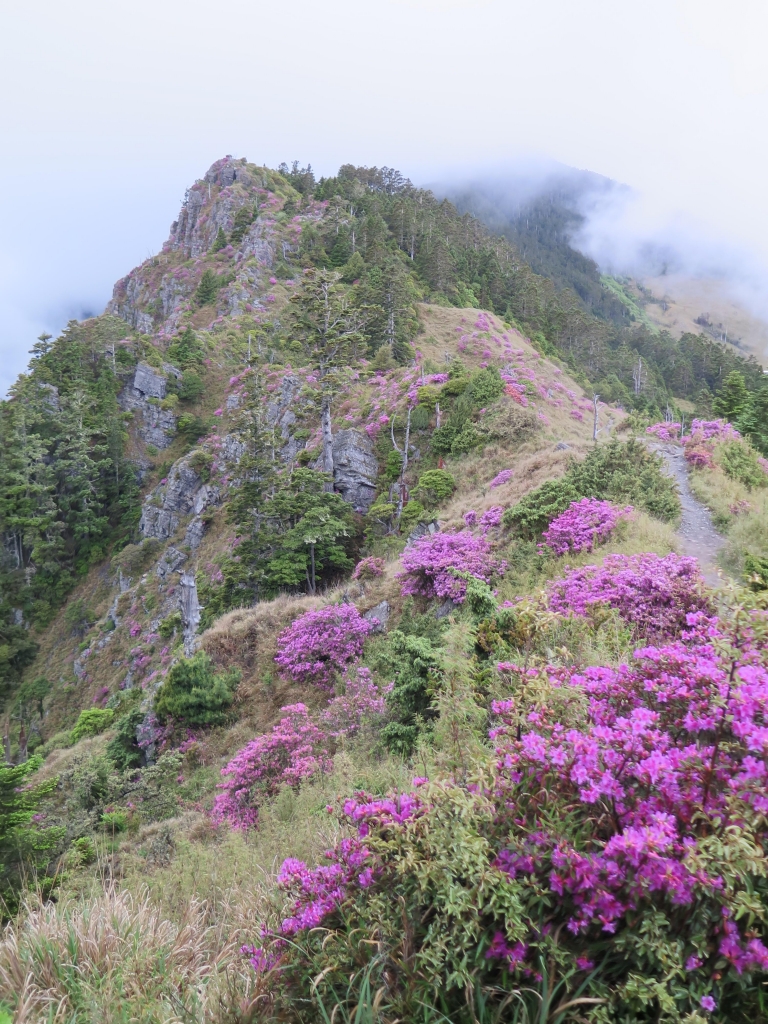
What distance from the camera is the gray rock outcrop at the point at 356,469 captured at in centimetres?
2089

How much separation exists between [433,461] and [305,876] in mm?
18265

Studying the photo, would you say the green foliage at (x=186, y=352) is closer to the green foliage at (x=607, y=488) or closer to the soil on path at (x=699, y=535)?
the green foliage at (x=607, y=488)

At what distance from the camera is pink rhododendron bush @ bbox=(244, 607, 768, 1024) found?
1640 mm

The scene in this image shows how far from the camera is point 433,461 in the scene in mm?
20250

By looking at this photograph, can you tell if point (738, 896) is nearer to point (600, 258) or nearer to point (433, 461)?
point (433, 461)

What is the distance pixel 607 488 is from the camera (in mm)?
10859

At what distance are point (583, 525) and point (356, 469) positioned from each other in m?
12.7

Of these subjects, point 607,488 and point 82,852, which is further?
point 607,488

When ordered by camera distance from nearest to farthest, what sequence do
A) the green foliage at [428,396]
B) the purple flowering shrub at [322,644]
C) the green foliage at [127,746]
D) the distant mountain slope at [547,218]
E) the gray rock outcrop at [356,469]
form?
1. the purple flowering shrub at [322,644]
2. the green foliage at [127,746]
3. the gray rock outcrop at [356,469]
4. the green foliage at [428,396]
5. the distant mountain slope at [547,218]

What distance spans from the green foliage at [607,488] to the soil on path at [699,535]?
0.35 metres

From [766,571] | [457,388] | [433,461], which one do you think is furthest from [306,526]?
[766,571]

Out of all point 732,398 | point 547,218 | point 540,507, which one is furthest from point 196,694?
point 547,218

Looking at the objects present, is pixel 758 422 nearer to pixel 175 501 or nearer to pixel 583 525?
pixel 583 525

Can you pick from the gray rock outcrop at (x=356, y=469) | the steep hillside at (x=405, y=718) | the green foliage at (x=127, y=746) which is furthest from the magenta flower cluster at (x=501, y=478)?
the green foliage at (x=127, y=746)
